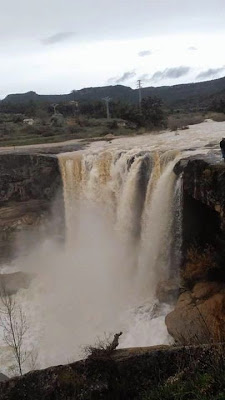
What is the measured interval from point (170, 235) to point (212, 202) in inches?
120

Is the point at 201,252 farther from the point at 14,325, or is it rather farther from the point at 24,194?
the point at 24,194

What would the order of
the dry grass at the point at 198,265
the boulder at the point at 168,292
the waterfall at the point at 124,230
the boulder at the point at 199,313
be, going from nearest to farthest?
the boulder at the point at 199,313 → the dry grass at the point at 198,265 → the boulder at the point at 168,292 → the waterfall at the point at 124,230

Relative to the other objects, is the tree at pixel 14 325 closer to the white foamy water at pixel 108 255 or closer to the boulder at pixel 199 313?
the white foamy water at pixel 108 255

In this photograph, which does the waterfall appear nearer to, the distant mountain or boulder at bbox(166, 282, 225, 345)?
boulder at bbox(166, 282, 225, 345)

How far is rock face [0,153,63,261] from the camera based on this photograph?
2194cm

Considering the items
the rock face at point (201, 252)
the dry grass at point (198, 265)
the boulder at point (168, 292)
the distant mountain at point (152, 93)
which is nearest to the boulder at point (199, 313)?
the rock face at point (201, 252)

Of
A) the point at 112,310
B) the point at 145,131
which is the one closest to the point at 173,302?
the point at 112,310

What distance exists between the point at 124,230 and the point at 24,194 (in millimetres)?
6991

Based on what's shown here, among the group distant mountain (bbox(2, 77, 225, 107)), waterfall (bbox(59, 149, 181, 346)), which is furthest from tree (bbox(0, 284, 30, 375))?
distant mountain (bbox(2, 77, 225, 107))

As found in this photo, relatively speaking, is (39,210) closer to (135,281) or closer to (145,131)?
(135,281)

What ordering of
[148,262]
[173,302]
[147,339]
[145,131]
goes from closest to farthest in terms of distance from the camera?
[147,339], [173,302], [148,262], [145,131]

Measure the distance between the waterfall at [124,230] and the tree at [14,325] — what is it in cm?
229

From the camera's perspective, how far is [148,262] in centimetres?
1658

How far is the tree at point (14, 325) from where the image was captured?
13.2 metres
